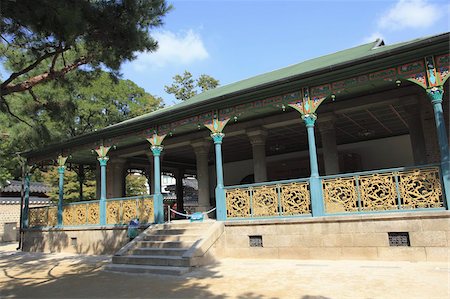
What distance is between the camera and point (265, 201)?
10.2 m

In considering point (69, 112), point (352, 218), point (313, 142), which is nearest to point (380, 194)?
point (352, 218)

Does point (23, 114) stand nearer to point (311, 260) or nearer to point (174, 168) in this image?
point (311, 260)

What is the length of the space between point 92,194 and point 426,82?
22.9 metres

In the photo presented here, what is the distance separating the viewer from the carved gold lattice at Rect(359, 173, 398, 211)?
8391 mm

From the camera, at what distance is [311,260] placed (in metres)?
8.91

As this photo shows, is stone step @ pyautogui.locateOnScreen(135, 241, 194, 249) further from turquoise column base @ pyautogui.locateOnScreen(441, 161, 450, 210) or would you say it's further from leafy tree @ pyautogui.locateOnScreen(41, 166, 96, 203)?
leafy tree @ pyautogui.locateOnScreen(41, 166, 96, 203)

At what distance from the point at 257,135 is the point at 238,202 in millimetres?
3468

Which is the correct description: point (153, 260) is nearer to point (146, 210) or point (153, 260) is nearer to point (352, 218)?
point (146, 210)

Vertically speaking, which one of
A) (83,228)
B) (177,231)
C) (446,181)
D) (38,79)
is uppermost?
(38,79)

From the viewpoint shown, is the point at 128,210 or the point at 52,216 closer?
the point at 128,210

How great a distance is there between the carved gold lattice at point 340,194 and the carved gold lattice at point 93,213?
8.77 meters

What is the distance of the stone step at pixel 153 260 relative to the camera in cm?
870

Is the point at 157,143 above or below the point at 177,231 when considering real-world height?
above

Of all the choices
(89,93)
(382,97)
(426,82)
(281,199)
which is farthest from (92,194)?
(426,82)
